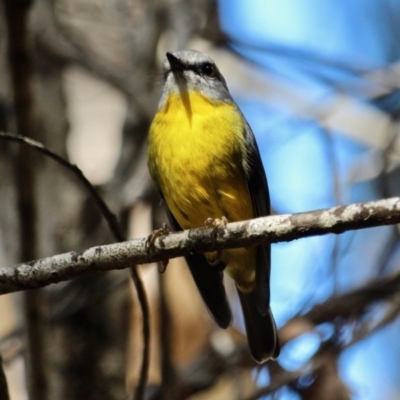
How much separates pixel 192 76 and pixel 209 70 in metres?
0.14

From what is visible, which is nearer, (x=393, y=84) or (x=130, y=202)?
(x=130, y=202)

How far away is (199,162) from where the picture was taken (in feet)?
13.6

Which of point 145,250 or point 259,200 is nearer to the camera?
point 145,250

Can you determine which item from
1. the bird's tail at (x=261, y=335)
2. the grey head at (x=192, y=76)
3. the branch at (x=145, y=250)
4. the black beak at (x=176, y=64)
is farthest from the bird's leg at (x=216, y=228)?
the black beak at (x=176, y=64)

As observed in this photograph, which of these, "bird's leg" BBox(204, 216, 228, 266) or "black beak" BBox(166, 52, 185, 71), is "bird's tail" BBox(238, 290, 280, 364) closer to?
"bird's leg" BBox(204, 216, 228, 266)

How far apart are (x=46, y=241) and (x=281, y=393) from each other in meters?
1.71

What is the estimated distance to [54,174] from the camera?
17.6 feet

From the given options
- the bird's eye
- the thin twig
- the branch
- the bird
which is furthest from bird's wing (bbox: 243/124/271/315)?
the branch

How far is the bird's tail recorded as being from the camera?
438cm

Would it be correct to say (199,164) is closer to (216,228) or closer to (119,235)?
(119,235)

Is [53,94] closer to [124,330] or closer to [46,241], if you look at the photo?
[46,241]

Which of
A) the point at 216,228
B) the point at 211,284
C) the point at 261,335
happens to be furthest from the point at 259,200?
the point at 216,228

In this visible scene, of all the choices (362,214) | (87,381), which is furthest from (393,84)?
(362,214)

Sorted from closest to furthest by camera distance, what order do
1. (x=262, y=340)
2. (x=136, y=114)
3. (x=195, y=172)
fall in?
(x=195, y=172) → (x=262, y=340) → (x=136, y=114)
